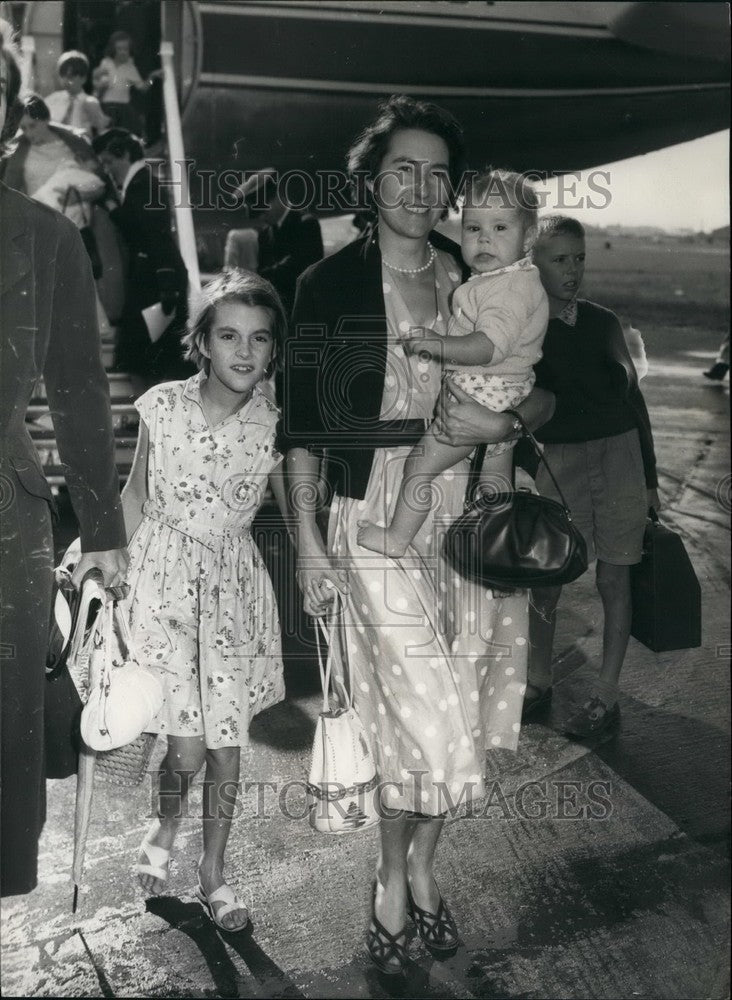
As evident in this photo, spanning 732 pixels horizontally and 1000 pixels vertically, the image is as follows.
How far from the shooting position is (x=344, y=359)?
6.57 ft

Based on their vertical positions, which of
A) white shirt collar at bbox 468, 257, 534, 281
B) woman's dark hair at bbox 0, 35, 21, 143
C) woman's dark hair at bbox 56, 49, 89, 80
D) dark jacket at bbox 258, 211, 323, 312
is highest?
woman's dark hair at bbox 56, 49, 89, 80

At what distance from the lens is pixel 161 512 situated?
2131 mm

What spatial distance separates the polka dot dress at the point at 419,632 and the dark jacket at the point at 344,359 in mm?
27

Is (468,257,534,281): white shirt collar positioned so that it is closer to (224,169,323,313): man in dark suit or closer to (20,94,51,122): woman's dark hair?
(224,169,323,313): man in dark suit

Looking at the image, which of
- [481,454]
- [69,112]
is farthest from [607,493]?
[69,112]

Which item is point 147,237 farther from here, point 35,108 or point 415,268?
point 415,268

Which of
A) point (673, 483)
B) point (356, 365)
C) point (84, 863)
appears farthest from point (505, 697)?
point (84, 863)

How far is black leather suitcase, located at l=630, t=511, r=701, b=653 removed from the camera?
2.21m

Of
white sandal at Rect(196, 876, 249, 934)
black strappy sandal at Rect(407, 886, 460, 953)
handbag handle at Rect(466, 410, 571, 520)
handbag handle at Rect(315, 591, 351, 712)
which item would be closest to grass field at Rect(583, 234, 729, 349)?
handbag handle at Rect(466, 410, 571, 520)

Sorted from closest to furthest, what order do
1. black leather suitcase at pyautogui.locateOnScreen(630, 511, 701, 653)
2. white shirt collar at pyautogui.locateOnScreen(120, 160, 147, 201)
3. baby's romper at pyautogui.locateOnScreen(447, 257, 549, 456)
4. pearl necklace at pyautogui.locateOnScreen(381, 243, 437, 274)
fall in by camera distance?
1. baby's romper at pyautogui.locateOnScreen(447, 257, 549, 456)
2. pearl necklace at pyautogui.locateOnScreen(381, 243, 437, 274)
3. black leather suitcase at pyautogui.locateOnScreen(630, 511, 701, 653)
4. white shirt collar at pyautogui.locateOnScreen(120, 160, 147, 201)

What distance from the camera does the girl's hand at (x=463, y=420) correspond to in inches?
76.9

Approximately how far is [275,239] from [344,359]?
31cm

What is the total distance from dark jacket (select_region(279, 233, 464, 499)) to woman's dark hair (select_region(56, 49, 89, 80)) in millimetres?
765

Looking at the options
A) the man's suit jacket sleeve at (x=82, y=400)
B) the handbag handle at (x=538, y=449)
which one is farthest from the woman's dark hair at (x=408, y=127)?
the man's suit jacket sleeve at (x=82, y=400)
